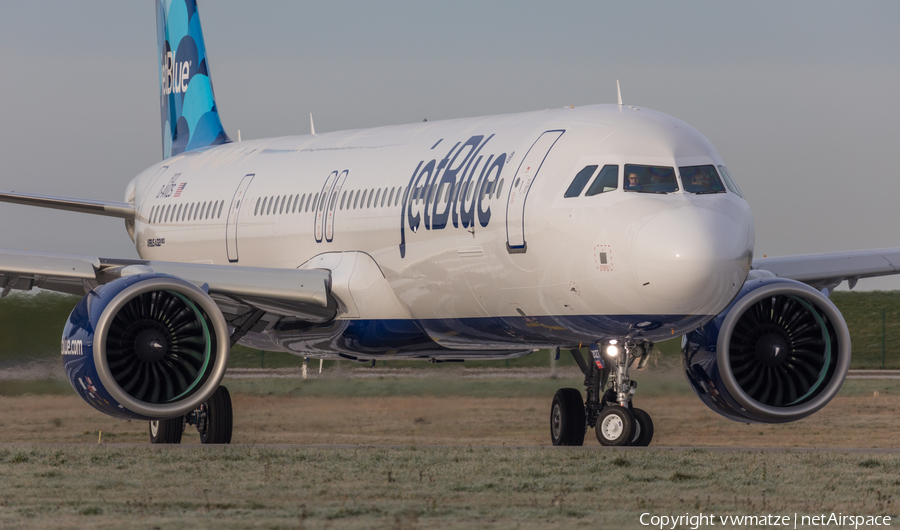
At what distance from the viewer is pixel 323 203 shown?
19.8 metres

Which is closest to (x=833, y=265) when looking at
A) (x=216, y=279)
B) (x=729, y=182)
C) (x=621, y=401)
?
(x=729, y=182)

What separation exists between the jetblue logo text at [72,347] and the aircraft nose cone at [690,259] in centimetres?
609

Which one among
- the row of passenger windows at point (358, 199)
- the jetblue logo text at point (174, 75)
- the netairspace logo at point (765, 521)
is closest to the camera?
the netairspace logo at point (765, 521)

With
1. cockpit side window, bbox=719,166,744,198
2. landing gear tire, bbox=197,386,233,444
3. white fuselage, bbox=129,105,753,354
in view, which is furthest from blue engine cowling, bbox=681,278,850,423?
landing gear tire, bbox=197,386,233,444

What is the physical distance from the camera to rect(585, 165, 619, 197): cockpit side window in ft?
47.4

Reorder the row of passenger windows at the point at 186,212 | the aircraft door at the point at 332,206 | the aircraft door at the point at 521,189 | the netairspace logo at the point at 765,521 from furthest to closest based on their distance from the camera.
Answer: the row of passenger windows at the point at 186,212
the aircraft door at the point at 332,206
the aircraft door at the point at 521,189
the netairspace logo at the point at 765,521

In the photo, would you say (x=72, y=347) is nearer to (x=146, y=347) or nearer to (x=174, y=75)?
(x=146, y=347)

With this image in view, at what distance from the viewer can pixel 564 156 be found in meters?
15.2

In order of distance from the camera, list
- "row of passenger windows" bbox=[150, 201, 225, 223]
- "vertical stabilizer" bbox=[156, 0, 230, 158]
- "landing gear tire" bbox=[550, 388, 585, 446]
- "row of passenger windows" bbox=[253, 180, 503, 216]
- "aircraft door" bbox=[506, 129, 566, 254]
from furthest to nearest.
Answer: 1. "vertical stabilizer" bbox=[156, 0, 230, 158]
2. "row of passenger windows" bbox=[150, 201, 225, 223]
3. "landing gear tire" bbox=[550, 388, 585, 446]
4. "row of passenger windows" bbox=[253, 180, 503, 216]
5. "aircraft door" bbox=[506, 129, 566, 254]

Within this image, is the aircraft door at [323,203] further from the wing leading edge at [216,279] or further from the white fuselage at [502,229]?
the wing leading edge at [216,279]

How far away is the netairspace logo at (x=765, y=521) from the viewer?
32.0 ft

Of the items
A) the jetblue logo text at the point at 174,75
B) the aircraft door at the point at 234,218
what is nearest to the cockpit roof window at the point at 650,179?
the aircraft door at the point at 234,218

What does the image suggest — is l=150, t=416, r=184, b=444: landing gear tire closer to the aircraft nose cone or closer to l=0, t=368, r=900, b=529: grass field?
l=0, t=368, r=900, b=529: grass field

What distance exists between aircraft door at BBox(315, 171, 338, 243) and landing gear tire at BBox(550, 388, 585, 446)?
4.24 meters
